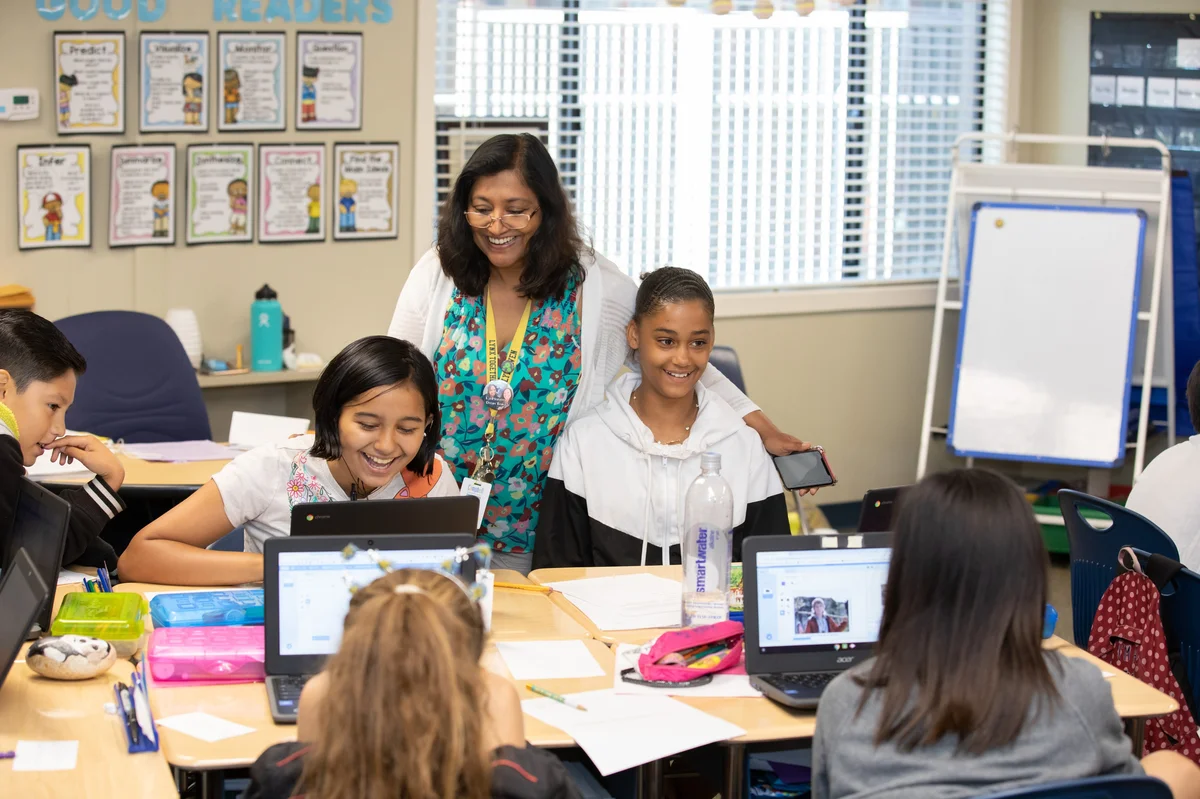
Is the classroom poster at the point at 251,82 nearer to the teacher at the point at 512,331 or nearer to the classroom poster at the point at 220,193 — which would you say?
the classroom poster at the point at 220,193

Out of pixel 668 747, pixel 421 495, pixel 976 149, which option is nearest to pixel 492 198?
pixel 421 495

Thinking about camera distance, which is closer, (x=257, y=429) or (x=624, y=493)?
(x=624, y=493)

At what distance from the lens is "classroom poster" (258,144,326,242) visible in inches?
195

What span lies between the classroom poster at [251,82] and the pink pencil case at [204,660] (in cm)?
296

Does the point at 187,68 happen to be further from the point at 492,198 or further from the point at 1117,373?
the point at 1117,373

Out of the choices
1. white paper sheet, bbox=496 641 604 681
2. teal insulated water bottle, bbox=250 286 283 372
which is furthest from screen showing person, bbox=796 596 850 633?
teal insulated water bottle, bbox=250 286 283 372

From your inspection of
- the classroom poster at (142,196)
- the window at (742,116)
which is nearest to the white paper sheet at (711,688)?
the classroom poster at (142,196)

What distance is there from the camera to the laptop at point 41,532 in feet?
7.63

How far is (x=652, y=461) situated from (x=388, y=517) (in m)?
0.86

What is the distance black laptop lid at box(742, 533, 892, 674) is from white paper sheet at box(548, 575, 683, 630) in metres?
0.33

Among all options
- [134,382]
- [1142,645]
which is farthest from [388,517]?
[134,382]

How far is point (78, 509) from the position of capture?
9.19 ft

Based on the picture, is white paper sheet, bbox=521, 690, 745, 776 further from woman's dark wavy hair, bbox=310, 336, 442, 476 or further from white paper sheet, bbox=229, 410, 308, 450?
white paper sheet, bbox=229, 410, 308, 450

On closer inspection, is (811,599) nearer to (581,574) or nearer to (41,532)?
(581,574)
